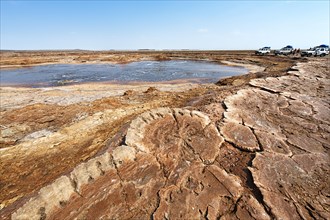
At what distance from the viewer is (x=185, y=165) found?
14.9 ft

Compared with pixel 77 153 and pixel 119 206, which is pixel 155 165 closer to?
pixel 119 206

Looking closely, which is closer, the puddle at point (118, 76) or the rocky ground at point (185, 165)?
the rocky ground at point (185, 165)

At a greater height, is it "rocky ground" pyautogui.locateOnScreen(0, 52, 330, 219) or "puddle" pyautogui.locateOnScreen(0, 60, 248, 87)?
"rocky ground" pyautogui.locateOnScreen(0, 52, 330, 219)

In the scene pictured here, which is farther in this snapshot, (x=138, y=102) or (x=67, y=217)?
(x=138, y=102)

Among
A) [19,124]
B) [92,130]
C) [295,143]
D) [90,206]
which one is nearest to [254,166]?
[295,143]

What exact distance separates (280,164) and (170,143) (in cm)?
240

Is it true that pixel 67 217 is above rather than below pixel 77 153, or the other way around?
above

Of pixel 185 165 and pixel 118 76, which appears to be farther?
pixel 118 76

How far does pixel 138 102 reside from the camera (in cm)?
1249

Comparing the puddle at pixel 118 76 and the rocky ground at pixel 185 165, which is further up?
the rocky ground at pixel 185 165

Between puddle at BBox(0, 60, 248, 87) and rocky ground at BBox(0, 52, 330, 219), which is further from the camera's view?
puddle at BBox(0, 60, 248, 87)

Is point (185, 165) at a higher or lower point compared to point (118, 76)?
higher

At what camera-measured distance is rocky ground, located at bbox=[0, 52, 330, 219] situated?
11.7 ft

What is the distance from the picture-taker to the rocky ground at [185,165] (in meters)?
3.58
